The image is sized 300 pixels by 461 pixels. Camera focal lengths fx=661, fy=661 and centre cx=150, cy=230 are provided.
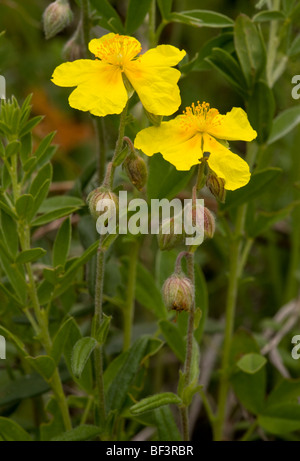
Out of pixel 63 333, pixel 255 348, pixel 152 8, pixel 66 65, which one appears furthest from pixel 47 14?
pixel 255 348

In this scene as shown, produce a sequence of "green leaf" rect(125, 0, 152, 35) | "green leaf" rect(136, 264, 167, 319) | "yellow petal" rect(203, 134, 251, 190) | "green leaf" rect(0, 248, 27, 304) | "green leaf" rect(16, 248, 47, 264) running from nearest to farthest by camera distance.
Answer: "yellow petal" rect(203, 134, 251, 190)
"green leaf" rect(16, 248, 47, 264)
"green leaf" rect(0, 248, 27, 304)
"green leaf" rect(125, 0, 152, 35)
"green leaf" rect(136, 264, 167, 319)

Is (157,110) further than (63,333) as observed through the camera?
No

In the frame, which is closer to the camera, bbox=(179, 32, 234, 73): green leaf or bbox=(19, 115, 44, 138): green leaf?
bbox=(19, 115, 44, 138): green leaf

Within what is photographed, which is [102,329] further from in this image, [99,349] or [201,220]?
[201,220]

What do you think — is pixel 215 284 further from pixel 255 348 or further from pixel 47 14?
pixel 47 14

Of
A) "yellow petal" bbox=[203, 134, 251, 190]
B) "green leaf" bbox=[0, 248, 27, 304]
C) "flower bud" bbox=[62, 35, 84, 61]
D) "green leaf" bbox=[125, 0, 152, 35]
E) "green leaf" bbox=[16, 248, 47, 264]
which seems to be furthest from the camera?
"flower bud" bbox=[62, 35, 84, 61]

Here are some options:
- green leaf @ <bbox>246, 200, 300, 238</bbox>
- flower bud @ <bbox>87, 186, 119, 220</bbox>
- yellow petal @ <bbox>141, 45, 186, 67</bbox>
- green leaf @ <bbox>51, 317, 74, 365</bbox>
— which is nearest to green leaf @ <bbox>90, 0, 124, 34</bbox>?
yellow petal @ <bbox>141, 45, 186, 67</bbox>

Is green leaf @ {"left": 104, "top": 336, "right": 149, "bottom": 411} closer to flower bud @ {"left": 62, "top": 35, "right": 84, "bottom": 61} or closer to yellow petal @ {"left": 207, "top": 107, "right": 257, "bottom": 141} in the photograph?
yellow petal @ {"left": 207, "top": 107, "right": 257, "bottom": 141}
